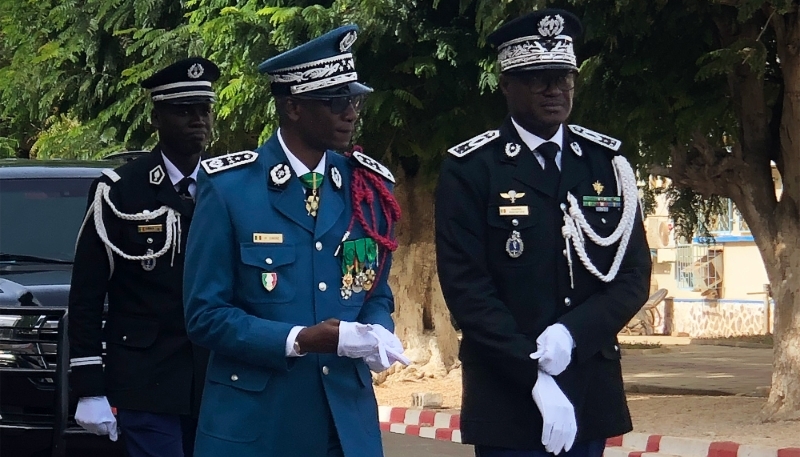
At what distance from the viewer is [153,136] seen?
15328 mm

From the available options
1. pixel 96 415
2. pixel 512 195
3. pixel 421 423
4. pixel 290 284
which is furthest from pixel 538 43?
pixel 421 423

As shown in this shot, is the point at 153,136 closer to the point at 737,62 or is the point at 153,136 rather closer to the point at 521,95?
the point at 737,62

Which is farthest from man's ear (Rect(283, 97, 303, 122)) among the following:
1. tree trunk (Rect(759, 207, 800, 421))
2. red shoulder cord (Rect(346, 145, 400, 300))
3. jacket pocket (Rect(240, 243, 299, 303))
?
tree trunk (Rect(759, 207, 800, 421))

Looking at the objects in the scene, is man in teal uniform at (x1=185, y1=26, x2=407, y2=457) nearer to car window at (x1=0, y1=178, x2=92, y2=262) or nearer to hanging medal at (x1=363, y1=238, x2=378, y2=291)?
hanging medal at (x1=363, y1=238, x2=378, y2=291)

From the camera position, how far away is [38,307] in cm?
640

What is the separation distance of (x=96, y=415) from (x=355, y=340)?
163 cm

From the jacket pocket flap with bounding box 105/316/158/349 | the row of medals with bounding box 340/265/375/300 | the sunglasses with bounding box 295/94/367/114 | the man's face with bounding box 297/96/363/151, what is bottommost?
the jacket pocket flap with bounding box 105/316/158/349

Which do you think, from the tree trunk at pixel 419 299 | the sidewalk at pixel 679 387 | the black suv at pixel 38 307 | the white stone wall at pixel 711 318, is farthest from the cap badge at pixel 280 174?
the white stone wall at pixel 711 318

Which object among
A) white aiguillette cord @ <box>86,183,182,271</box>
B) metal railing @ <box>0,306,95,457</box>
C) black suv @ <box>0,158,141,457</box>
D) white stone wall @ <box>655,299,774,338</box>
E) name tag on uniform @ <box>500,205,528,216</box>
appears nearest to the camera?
name tag on uniform @ <box>500,205,528,216</box>

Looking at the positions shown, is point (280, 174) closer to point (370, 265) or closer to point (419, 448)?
point (370, 265)

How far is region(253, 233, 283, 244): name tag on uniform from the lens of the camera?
3764 millimetres

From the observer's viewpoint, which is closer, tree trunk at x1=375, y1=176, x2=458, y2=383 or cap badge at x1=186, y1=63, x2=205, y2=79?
cap badge at x1=186, y1=63, x2=205, y2=79

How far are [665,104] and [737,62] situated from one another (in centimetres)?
110

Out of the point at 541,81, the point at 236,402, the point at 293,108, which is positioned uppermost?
the point at 541,81
